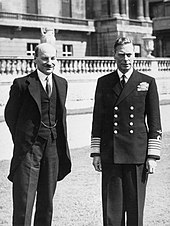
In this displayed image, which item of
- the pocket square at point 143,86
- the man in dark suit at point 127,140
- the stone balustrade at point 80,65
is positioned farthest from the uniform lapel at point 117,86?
the stone balustrade at point 80,65

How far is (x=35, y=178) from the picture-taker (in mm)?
6008

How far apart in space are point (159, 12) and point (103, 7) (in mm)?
15736

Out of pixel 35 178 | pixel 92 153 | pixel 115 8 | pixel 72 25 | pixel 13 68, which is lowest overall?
pixel 35 178

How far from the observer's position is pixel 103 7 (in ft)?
135

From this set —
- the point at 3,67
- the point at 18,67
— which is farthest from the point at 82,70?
the point at 3,67

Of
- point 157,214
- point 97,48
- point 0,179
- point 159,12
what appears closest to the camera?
point 157,214

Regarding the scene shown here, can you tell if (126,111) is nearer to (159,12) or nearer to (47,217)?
(47,217)

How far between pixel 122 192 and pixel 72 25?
31715mm

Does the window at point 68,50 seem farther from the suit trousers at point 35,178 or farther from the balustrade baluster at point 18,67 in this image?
the suit trousers at point 35,178

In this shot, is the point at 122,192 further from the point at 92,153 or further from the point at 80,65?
the point at 80,65

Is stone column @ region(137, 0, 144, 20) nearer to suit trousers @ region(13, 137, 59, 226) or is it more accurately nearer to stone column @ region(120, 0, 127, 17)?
stone column @ region(120, 0, 127, 17)

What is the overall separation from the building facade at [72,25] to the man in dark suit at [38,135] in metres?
26.3

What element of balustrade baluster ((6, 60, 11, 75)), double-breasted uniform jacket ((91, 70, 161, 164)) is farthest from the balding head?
balustrade baluster ((6, 60, 11, 75))

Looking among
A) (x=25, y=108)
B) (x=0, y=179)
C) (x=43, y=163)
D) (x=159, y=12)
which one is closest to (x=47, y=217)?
(x=43, y=163)
